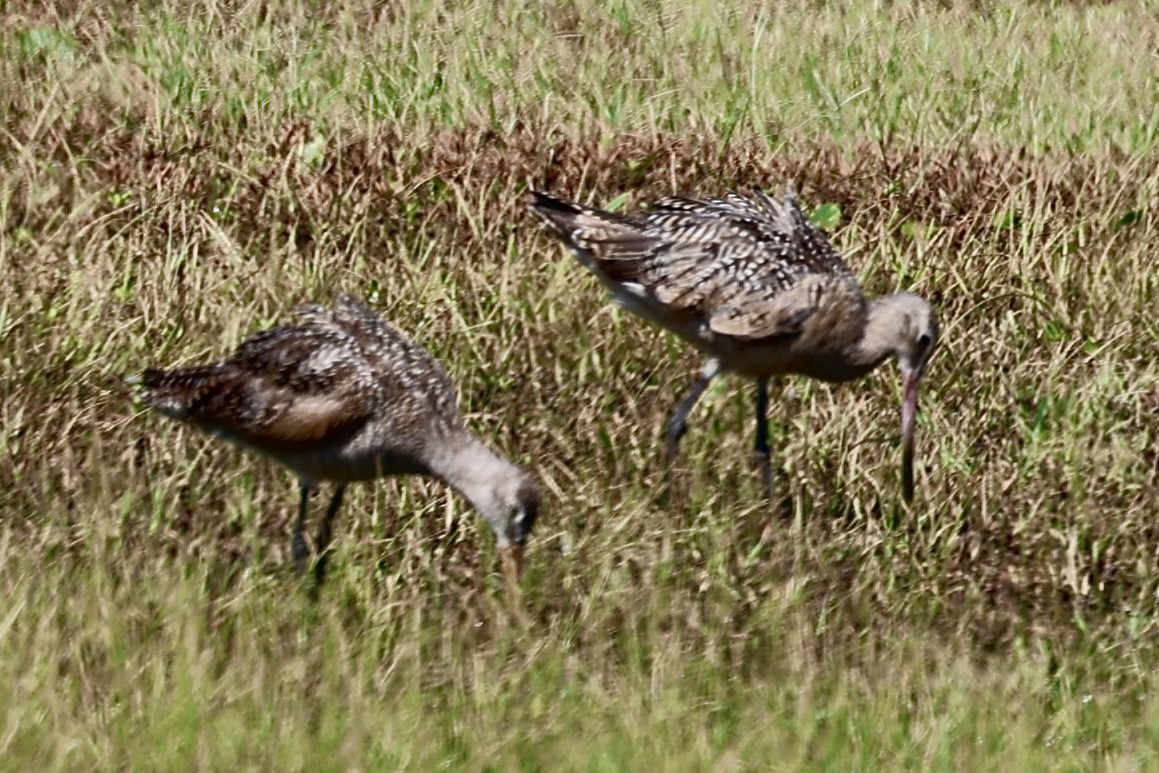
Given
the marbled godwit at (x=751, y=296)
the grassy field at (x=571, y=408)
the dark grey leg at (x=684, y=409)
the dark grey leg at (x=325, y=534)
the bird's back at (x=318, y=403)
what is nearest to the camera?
the grassy field at (x=571, y=408)

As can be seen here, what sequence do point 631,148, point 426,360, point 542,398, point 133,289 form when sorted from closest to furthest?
1. point 426,360
2. point 542,398
3. point 133,289
4. point 631,148

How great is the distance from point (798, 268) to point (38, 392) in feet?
8.02

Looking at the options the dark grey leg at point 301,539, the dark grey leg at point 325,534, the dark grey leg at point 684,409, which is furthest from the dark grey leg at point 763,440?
the dark grey leg at point 301,539

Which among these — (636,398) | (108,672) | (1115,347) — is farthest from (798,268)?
(108,672)

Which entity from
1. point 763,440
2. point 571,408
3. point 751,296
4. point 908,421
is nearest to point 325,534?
point 571,408

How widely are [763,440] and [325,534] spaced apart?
1500mm

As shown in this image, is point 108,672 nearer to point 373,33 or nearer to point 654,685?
point 654,685

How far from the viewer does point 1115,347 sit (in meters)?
7.52

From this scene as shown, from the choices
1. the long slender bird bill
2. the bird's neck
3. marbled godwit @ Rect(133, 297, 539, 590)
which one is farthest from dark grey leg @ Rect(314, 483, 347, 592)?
the long slender bird bill

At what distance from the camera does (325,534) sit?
20.3 feet

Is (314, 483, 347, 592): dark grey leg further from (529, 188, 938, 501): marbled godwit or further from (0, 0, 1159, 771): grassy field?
(529, 188, 938, 501): marbled godwit

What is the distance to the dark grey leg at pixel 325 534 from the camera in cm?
591

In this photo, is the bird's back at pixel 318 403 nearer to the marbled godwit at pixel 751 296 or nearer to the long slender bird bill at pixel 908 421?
the marbled godwit at pixel 751 296

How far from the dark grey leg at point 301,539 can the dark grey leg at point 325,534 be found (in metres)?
0.04
